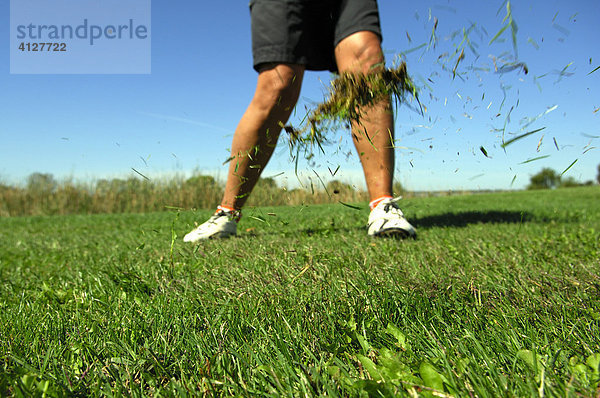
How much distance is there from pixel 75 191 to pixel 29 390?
15982mm

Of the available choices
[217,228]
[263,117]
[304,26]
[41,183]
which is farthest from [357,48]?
[41,183]

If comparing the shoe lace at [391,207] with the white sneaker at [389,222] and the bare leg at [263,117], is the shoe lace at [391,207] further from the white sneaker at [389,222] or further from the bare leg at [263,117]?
the bare leg at [263,117]

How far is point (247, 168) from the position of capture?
2938 mm

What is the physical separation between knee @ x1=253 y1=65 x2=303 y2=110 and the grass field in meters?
1.22

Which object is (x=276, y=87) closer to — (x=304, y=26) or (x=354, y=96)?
(x=304, y=26)

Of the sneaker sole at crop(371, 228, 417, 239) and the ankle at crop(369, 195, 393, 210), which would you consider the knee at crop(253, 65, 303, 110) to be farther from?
the sneaker sole at crop(371, 228, 417, 239)

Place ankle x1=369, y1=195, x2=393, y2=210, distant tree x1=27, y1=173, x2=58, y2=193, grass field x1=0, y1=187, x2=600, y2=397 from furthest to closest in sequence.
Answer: distant tree x1=27, y1=173, x2=58, y2=193 < ankle x1=369, y1=195, x2=393, y2=210 < grass field x1=0, y1=187, x2=600, y2=397

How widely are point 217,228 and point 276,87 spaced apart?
1196 millimetres

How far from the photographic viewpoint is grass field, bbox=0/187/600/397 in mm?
879

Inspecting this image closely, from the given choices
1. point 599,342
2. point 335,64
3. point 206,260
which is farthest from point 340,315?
point 335,64

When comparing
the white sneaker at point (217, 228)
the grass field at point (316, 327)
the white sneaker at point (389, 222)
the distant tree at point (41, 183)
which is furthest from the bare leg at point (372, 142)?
the distant tree at point (41, 183)

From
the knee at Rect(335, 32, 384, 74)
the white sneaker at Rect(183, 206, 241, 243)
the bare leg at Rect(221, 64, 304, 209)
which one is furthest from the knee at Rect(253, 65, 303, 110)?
the white sneaker at Rect(183, 206, 241, 243)

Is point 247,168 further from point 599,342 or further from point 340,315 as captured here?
point 599,342

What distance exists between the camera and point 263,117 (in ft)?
9.60
